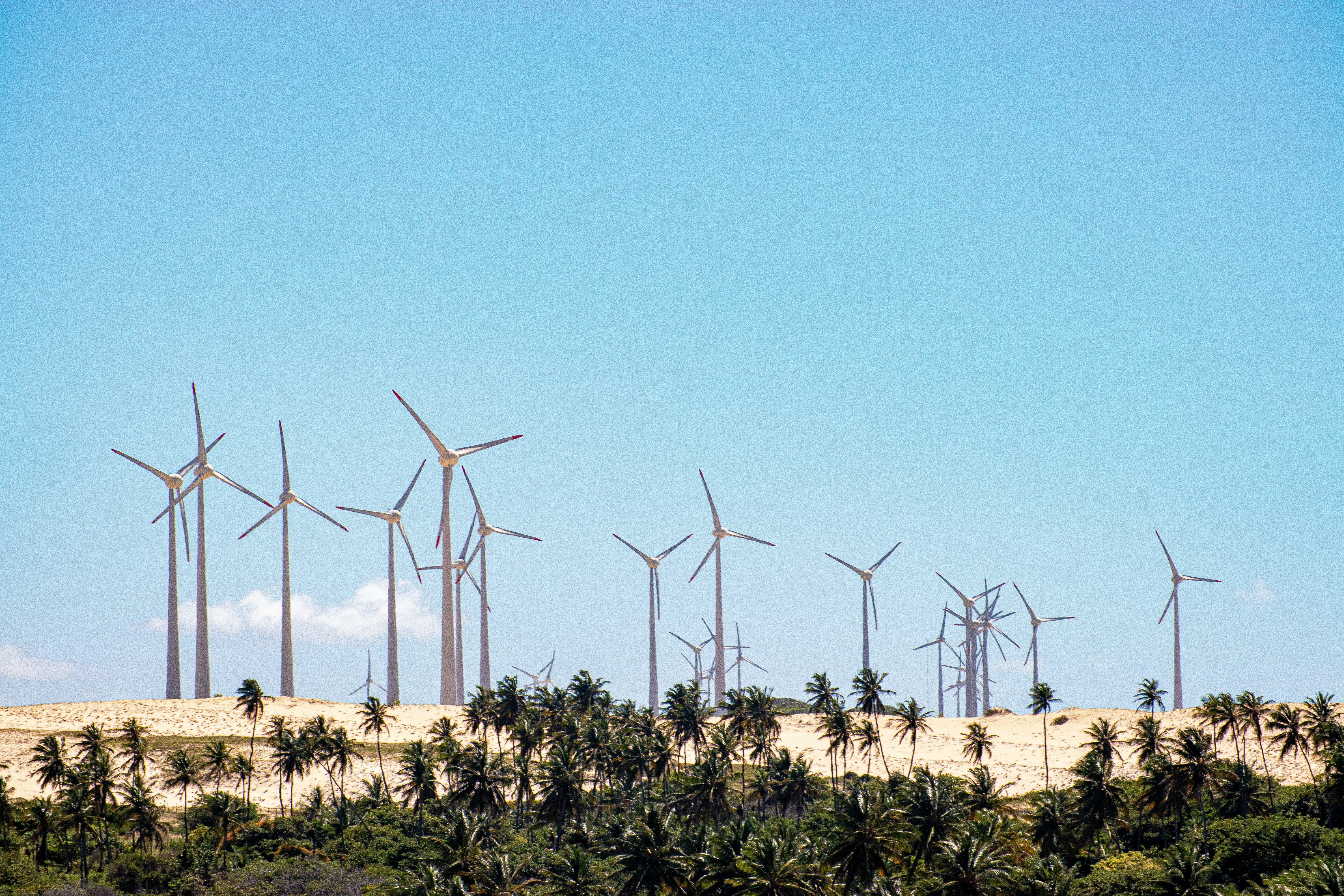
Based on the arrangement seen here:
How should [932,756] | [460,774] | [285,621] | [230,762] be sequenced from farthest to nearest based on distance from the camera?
[285,621], [932,756], [230,762], [460,774]

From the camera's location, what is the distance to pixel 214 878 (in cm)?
10094

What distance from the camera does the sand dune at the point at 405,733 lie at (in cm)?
13712

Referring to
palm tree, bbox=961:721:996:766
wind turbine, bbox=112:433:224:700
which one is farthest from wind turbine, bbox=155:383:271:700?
palm tree, bbox=961:721:996:766

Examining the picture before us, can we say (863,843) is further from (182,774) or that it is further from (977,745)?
(182,774)

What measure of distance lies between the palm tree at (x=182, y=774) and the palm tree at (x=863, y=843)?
6457cm

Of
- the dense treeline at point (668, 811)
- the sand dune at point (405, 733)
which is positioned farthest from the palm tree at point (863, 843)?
the sand dune at point (405, 733)

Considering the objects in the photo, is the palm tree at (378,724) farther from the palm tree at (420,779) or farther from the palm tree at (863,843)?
the palm tree at (863,843)

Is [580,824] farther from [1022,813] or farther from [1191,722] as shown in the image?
[1191,722]

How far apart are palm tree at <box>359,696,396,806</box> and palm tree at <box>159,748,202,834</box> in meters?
18.4

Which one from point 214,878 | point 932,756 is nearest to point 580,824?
point 214,878

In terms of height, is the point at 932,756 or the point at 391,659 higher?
the point at 391,659

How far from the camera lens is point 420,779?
117062 mm

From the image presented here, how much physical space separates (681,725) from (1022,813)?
122 ft

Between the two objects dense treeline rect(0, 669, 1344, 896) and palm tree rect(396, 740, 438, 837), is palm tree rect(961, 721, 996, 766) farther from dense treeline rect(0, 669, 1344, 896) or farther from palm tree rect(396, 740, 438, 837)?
palm tree rect(396, 740, 438, 837)
